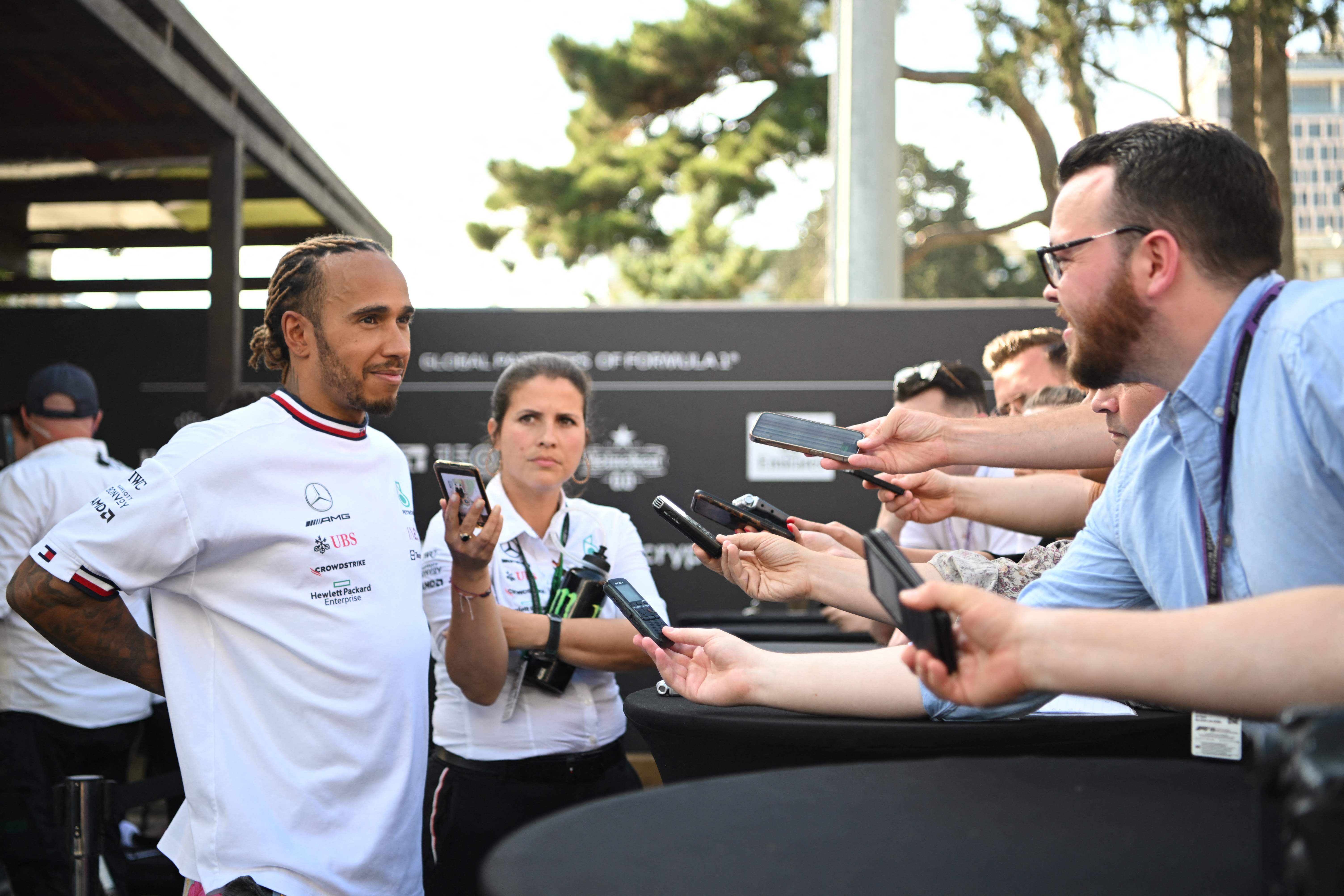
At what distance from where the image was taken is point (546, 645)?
251 centimetres

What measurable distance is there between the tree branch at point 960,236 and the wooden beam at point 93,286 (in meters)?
7.29

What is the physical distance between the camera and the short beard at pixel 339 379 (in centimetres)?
204

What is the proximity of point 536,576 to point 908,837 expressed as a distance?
1.80 metres

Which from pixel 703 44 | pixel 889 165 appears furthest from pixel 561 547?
pixel 703 44

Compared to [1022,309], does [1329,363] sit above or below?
below

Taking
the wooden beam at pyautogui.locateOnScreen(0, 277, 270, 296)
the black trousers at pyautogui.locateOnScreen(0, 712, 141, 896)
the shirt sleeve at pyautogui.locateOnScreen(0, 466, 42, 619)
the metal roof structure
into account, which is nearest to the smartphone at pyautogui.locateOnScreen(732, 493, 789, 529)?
the black trousers at pyautogui.locateOnScreen(0, 712, 141, 896)

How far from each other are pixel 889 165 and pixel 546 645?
19.3 ft

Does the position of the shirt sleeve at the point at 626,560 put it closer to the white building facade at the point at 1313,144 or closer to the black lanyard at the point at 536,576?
the black lanyard at the point at 536,576

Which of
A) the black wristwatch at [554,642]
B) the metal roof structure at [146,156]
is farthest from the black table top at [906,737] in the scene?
the metal roof structure at [146,156]

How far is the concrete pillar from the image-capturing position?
5410 mm

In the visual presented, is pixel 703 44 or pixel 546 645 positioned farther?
pixel 703 44

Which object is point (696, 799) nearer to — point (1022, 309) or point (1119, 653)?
point (1119, 653)

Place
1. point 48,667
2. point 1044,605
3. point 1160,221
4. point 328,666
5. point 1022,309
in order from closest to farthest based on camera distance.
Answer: point 1160,221, point 1044,605, point 328,666, point 48,667, point 1022,309

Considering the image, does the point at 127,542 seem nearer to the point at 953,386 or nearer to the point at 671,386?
the point at 953,386
